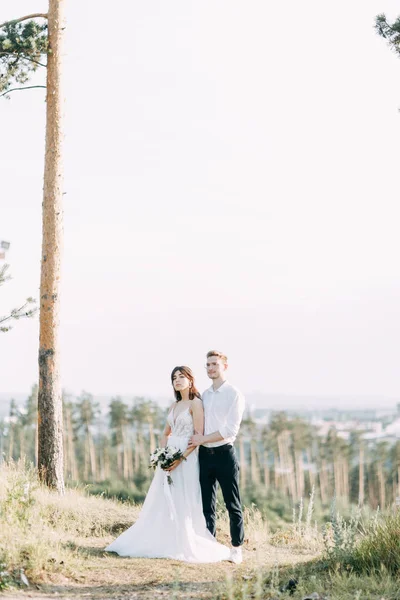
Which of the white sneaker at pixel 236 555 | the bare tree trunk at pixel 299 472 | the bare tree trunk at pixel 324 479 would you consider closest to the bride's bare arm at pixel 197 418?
the white sneaker at pixel 236 555

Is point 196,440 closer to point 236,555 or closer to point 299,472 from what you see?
point 236,555

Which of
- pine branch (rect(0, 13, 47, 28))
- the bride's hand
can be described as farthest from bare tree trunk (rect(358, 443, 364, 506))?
the bride's hand

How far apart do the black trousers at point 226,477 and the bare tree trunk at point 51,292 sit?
3297mm

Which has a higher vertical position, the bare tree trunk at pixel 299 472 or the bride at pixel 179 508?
the bride at pixel 179 508

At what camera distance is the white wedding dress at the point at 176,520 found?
25.6 ft

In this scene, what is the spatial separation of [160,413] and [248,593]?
68777 mm

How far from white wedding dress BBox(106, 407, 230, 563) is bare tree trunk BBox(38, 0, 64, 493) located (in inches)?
108

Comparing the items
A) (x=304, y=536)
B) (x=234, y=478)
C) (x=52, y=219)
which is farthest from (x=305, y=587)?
(x=52, y=219)

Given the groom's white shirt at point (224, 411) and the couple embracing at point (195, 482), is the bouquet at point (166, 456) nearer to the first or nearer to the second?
the couple embracing at point (195, 482)

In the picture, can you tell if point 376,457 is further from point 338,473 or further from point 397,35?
point 397,35

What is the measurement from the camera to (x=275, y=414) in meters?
81.2

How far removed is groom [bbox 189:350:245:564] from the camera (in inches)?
297

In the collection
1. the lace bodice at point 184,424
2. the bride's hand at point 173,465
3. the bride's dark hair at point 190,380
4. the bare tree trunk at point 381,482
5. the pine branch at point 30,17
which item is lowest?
the bare tree trunk at point 381,482

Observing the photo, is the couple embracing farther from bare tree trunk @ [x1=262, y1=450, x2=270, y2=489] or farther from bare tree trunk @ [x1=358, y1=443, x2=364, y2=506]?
bare tree trunk @ [x1=358, y1=443, x2=364, y2=506]
